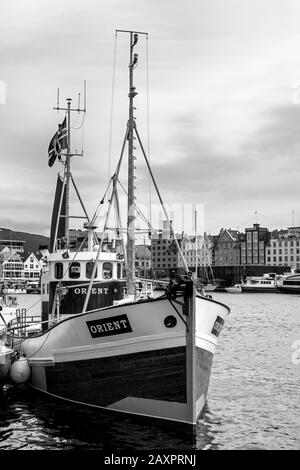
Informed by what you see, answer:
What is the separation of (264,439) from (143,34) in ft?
48.4

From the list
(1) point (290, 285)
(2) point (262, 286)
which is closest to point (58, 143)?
(1) point (290, 285)

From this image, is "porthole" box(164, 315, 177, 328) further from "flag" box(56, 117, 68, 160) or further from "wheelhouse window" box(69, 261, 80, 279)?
"flag" box(56, 117, 68, 160)

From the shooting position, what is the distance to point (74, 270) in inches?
981

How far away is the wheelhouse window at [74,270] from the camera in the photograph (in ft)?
81.4

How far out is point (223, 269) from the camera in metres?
195

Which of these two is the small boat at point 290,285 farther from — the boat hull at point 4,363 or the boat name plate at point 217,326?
the boat name plate at point 217,326

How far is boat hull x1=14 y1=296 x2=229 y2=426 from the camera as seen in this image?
1845 cm

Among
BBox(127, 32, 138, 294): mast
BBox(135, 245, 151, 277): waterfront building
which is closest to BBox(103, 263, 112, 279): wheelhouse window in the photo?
BBox(135, 245, 151, 277): waterfront building

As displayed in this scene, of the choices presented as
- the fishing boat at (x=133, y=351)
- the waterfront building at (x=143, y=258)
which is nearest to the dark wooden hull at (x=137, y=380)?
the fishing boat at (x=133, y=351)

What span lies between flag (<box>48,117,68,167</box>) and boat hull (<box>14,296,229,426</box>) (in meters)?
11.3

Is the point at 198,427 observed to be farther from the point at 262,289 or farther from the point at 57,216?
the point at 262,289

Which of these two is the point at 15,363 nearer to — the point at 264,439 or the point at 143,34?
the point at 264,439

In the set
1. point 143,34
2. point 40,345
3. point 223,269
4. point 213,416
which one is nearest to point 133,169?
point 143,34

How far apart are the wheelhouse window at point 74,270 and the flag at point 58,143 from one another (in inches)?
279
